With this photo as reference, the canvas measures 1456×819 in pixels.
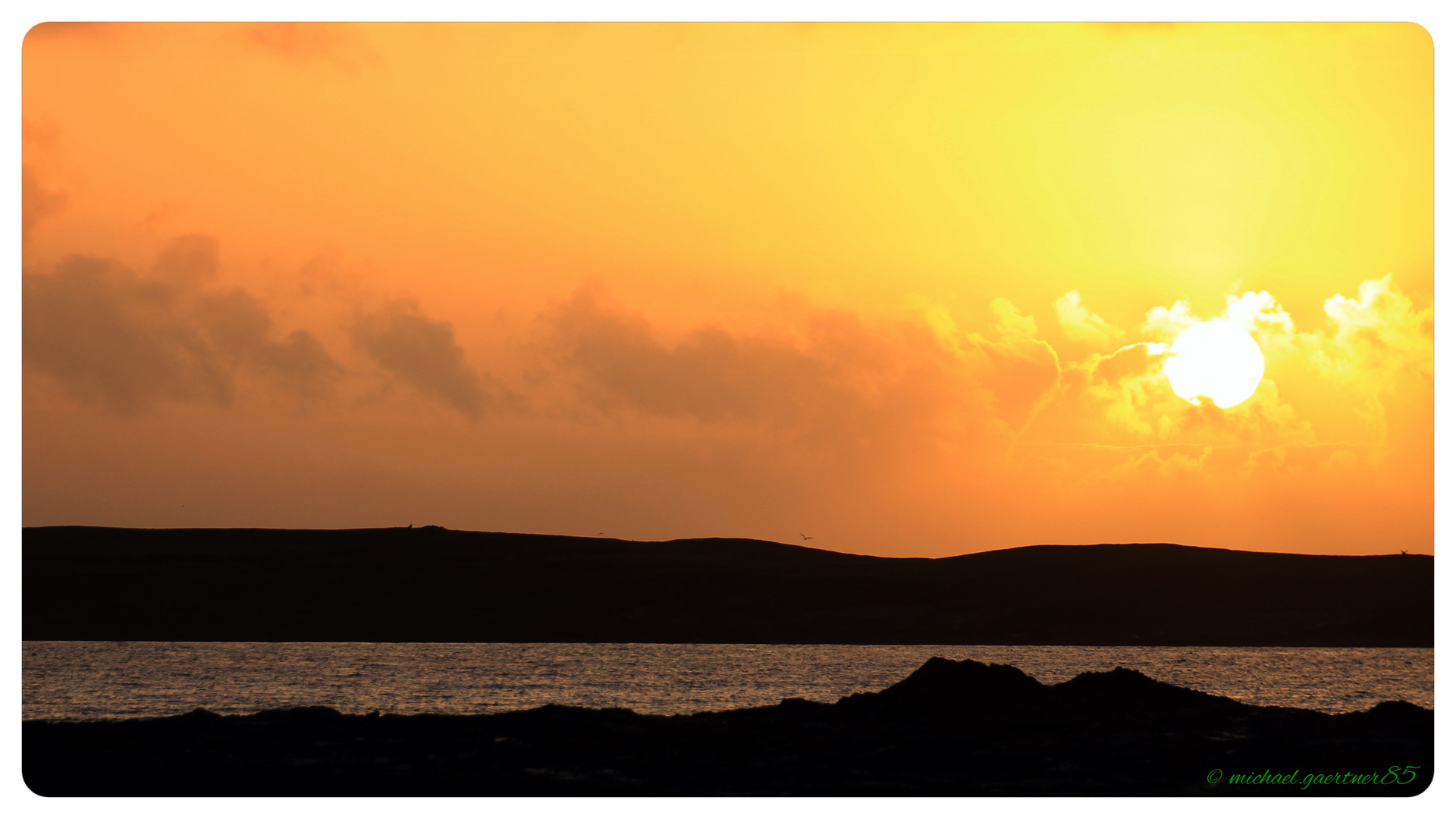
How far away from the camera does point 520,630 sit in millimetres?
189625

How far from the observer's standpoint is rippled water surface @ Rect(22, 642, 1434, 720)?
69.6 meters

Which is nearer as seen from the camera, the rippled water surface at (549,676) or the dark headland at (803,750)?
the dark headland at (803,750)

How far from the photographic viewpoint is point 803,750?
1175 inches

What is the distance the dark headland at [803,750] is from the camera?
26.7 meters

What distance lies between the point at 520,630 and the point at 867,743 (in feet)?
542

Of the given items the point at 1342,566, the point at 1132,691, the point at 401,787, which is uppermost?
the point at 1342,566

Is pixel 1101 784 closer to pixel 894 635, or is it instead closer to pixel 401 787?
pixel 401 787

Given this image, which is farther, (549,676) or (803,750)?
(549,676)

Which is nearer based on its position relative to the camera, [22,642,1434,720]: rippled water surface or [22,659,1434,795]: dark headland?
[22,659,1434,795]: dark headland

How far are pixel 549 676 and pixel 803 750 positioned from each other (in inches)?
2892

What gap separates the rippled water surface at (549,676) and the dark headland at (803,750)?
49.9ft

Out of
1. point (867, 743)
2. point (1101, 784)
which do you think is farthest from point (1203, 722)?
point (867, 743)

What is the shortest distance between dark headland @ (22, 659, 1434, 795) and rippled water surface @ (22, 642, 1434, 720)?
15.2 meters

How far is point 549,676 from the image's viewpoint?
100 meters
